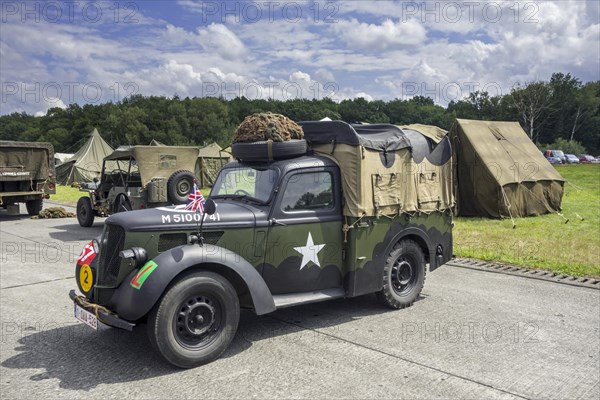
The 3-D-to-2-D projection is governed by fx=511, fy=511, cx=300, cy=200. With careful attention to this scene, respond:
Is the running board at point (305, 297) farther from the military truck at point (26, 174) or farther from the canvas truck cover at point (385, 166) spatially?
the military truck at point (26, 174)

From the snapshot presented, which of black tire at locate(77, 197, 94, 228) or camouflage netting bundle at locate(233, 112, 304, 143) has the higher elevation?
camouflage netting bundle at locate(233, 112, 304, 143)

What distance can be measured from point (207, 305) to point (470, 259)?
6.27 m

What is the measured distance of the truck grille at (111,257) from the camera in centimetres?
474

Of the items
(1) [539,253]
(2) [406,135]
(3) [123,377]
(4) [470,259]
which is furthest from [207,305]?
(1) [539,253]

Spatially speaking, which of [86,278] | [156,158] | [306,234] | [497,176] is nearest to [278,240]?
[306,234]

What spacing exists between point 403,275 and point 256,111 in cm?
4866

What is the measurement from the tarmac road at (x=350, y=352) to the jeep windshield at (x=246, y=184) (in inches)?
56.6

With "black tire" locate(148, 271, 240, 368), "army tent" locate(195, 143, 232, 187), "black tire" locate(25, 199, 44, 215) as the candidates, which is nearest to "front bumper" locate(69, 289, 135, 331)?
"black tire" locate(148, 271, 240, 368)

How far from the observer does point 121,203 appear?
43.9 feet

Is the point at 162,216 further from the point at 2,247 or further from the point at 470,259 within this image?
the point at 2,247

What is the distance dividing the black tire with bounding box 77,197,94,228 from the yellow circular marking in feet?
32.0

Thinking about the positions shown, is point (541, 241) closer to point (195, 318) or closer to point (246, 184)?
point (246, 184)

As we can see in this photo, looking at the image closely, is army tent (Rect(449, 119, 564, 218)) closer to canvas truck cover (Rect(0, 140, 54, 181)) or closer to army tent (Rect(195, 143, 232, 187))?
canvas truck cover (Rect(0, 140, 54, 181))

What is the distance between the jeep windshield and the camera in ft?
18.0
